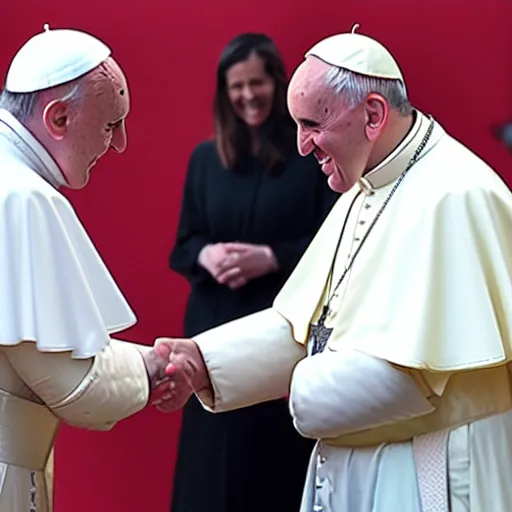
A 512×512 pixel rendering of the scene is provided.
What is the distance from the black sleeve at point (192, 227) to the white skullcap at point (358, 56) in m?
1.32

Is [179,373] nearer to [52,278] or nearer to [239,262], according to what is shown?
[52,278]

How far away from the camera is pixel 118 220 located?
165 inches

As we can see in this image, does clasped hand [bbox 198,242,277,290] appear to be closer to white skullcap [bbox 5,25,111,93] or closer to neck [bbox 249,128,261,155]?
neck [bbox 249,128,261,155]

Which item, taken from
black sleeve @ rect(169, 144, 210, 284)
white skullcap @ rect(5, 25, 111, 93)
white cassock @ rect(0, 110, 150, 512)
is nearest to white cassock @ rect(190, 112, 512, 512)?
white cassock @ rect(0, 110, 150, 512)

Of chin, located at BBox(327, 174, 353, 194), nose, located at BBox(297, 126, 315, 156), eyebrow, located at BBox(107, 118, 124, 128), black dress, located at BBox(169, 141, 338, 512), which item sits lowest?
black dress, located at BBox(169, 141, 338, 512)

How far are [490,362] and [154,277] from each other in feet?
7.20

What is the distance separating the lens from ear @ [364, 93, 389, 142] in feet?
7.76

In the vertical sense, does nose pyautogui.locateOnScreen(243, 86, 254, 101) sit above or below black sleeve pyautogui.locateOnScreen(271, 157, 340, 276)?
above

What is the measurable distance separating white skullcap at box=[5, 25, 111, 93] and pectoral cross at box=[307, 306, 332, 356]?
2.45ft

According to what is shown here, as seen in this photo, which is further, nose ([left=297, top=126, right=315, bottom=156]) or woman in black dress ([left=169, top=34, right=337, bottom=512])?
woman in black dress ([left=169, top=34, right=337, bottom=512])

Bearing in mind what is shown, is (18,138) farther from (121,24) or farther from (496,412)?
(121,24)

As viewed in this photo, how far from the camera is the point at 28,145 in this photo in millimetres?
2227

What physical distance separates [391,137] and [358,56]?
0.60ft

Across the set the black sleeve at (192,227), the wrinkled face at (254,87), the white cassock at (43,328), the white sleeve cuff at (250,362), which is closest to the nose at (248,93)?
the wrinkled face at (254,87)
